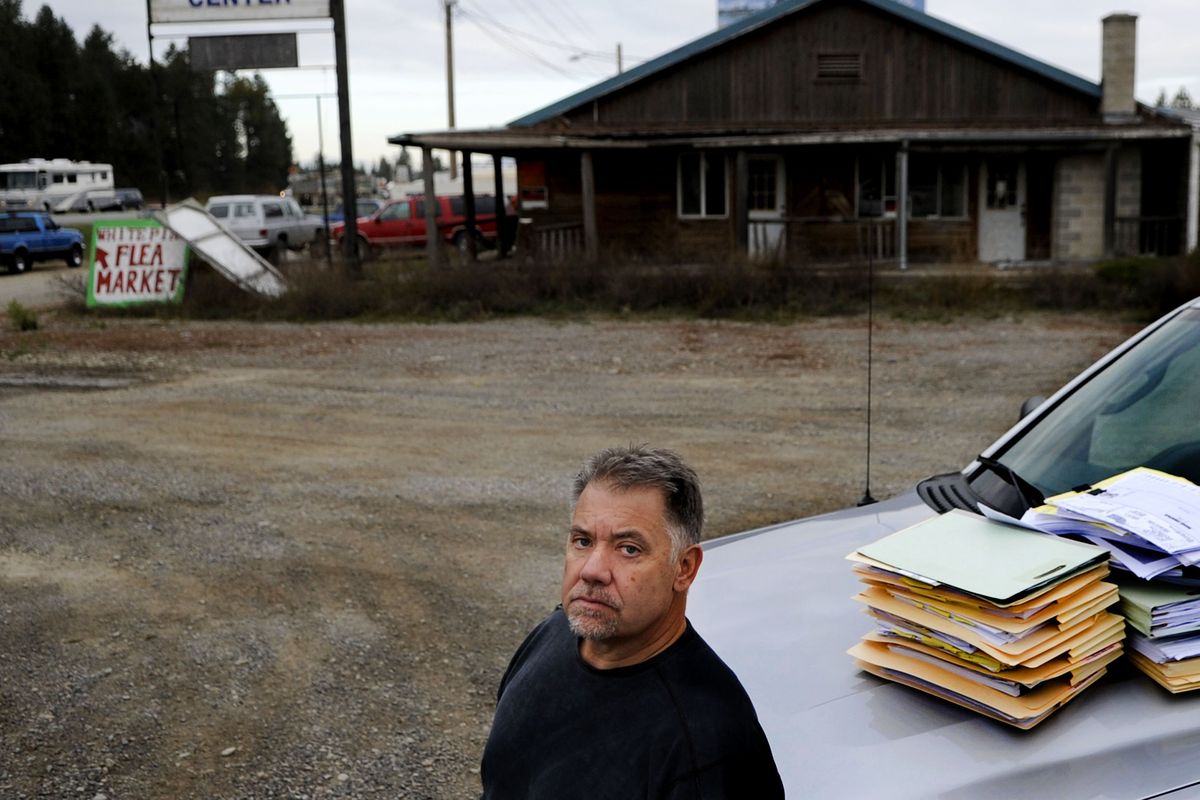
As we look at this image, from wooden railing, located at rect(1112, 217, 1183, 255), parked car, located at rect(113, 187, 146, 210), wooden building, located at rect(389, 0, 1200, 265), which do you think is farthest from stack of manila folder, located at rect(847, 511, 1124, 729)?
parked car, located at rect(113, 187, 146, 210)

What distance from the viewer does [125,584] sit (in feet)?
22.1

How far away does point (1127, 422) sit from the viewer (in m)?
3.73

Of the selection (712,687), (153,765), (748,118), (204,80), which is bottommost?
(153,765)

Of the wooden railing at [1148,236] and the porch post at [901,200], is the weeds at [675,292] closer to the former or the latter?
the porch post at [901,200]

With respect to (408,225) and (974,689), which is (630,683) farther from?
(408,225)

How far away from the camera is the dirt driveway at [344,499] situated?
16.2ft

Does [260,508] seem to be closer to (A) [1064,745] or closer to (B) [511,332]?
(A) [1064,745]

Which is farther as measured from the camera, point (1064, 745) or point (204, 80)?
point (204, 80)

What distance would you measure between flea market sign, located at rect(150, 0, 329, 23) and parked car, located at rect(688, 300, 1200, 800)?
22.2 meters

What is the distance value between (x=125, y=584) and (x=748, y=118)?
2264cm

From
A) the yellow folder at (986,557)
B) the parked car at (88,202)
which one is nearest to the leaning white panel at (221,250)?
the yellow folder at (986,557)

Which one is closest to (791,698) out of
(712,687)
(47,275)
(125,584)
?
(712,687)

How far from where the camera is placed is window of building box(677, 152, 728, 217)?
27625 millimetres

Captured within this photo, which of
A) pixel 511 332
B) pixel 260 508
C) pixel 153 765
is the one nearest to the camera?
pixel 153 765
